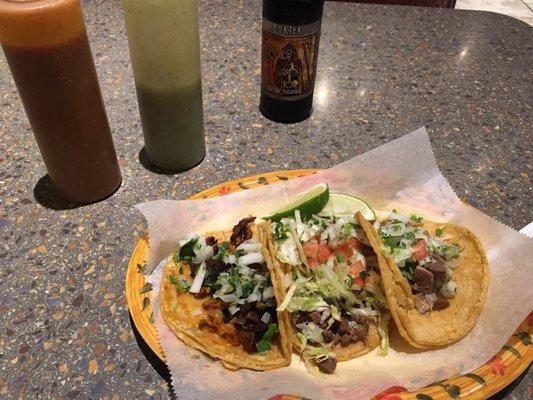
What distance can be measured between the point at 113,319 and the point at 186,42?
787 mm

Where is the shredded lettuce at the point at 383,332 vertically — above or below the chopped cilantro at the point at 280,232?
below

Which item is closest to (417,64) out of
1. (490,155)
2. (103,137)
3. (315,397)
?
(490,155)

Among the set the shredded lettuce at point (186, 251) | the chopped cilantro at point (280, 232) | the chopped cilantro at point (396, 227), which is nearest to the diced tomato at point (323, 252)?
the chopped cilantro at point (280, 232)

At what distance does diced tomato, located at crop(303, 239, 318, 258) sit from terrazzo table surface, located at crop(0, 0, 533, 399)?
0.44m

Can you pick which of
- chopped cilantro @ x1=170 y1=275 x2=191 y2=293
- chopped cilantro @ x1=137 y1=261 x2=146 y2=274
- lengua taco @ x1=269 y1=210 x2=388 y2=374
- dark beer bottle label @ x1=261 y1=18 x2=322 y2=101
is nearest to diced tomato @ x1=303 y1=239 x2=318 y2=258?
lengua taco @ x1=269 y1=210 x2=388 y2=374

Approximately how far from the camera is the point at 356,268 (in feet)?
4.21

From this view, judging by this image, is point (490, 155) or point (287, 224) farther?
point (490, 155)

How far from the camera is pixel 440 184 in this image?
1.50 metres

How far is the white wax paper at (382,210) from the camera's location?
3.35 feet

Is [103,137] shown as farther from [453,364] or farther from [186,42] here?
[453,364]

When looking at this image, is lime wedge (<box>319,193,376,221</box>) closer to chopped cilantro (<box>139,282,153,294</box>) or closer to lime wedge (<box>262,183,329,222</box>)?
lime wedge (<box>262,183,329,222</box>)

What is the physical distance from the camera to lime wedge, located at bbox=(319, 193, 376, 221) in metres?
1.43

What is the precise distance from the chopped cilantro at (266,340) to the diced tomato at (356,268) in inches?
10.9

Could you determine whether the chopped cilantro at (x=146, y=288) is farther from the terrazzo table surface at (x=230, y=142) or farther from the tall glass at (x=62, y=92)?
the tall glass at (x=62, y=92)
